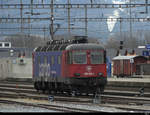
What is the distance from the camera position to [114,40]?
18038 cm

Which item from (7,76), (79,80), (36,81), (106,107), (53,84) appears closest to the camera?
(106,107)

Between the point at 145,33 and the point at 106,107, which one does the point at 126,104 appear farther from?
the point at 145,33

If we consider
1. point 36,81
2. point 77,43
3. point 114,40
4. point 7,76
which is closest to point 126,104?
point 77,43

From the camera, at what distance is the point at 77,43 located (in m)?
26.7

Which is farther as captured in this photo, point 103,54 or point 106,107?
point 103,54

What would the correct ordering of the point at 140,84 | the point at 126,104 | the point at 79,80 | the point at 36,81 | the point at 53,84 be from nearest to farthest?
the point at 126,104 < the point at 79,80 < the point at 53,84 < the point at 36,81 < the point at 140,84

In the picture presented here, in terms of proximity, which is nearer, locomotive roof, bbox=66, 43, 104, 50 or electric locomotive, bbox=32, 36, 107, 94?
electric locomotive, bbox=32, 36, 107, 94

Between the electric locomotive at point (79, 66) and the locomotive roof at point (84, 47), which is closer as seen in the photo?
the electric locomotive at point (79, 66)

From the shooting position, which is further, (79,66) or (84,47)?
(84,47)

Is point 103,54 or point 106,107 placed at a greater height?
point 103,54

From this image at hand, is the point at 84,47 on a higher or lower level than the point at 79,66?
higher

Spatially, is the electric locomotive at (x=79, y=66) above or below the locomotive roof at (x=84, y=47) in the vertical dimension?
below

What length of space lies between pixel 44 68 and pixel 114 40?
153m

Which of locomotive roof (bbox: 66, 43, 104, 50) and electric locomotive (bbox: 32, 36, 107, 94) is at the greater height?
locomotive roof (bbox: 66, 43, 104, 50)
